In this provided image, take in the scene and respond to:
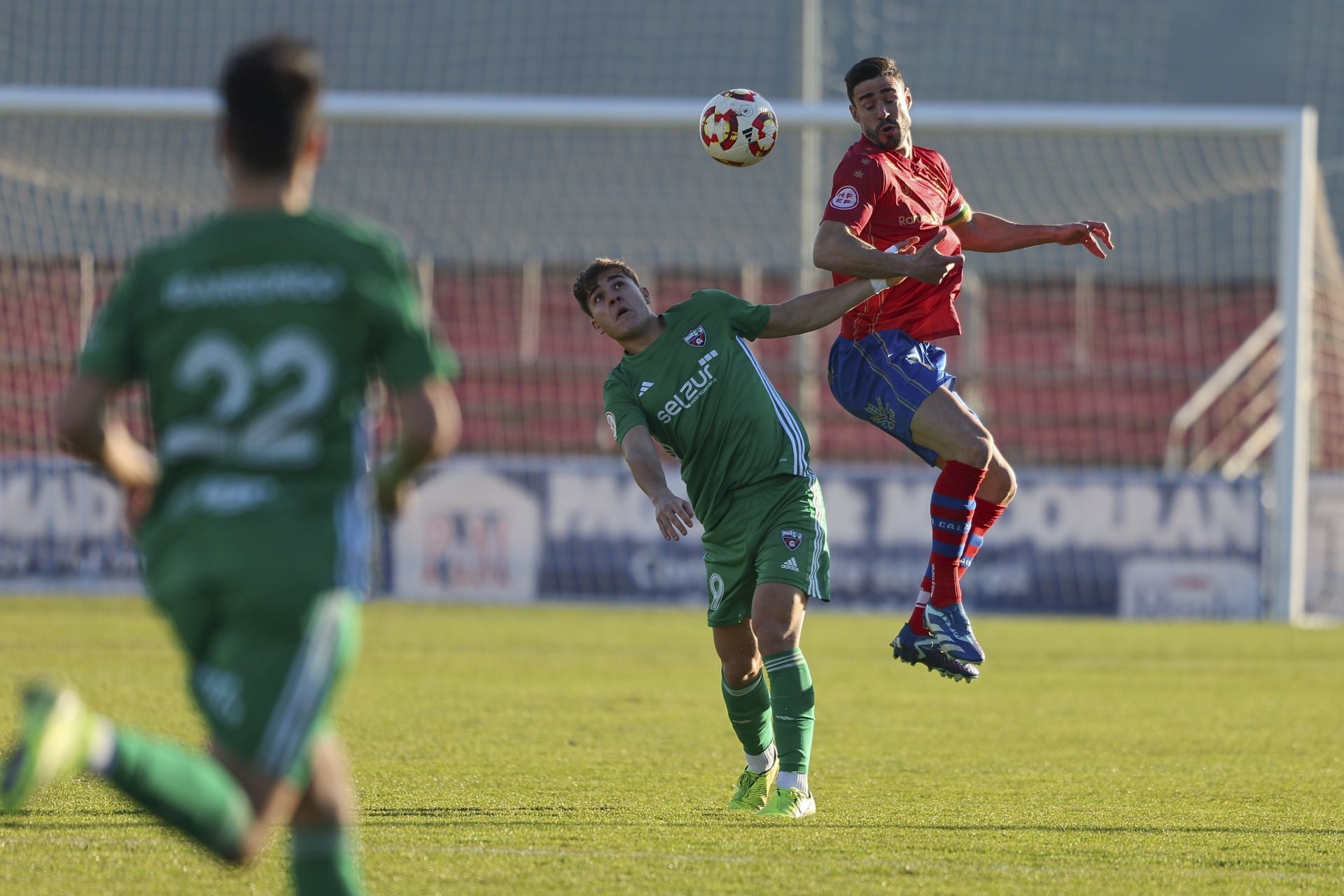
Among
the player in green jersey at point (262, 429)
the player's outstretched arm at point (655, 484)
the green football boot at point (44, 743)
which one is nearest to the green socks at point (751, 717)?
the player's outstretched arm at point (655, 484)

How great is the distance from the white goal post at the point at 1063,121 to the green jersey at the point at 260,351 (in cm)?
1244

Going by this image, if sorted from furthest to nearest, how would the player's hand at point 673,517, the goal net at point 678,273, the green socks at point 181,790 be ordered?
1. the goal net at point 678,273
2. the player's hand at point 673,517
3. the green socks at point 181,790

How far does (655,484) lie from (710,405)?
589mm

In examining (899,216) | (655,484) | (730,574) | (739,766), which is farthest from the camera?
(739,766)

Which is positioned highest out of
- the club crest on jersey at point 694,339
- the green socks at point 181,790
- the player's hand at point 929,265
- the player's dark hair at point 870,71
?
the player's dark hair at point 870,71

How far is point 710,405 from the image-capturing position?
6.41 metres

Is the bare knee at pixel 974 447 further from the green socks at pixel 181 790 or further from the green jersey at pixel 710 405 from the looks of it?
the green socks at pixel 181 790

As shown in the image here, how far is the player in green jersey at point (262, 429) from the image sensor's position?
127 inches

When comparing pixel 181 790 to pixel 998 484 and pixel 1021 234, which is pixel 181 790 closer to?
pixel 998 484

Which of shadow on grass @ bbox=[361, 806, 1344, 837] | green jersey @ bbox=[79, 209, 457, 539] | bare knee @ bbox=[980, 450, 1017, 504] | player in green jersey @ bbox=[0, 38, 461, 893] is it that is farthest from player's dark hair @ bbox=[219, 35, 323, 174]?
bare knee @ bbox=[980, 450, 1017, 504]

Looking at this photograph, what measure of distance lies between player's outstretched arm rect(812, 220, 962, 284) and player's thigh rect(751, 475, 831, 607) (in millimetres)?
792

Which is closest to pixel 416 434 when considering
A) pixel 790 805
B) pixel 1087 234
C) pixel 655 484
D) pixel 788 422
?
pixel 655 484

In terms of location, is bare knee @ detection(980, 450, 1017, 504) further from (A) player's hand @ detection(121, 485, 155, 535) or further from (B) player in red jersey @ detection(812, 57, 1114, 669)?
(A) player's hand @ detection(121, 485, 155, 535)

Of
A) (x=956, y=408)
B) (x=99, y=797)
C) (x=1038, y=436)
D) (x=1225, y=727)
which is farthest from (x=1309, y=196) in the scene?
(x=99, y=797)
